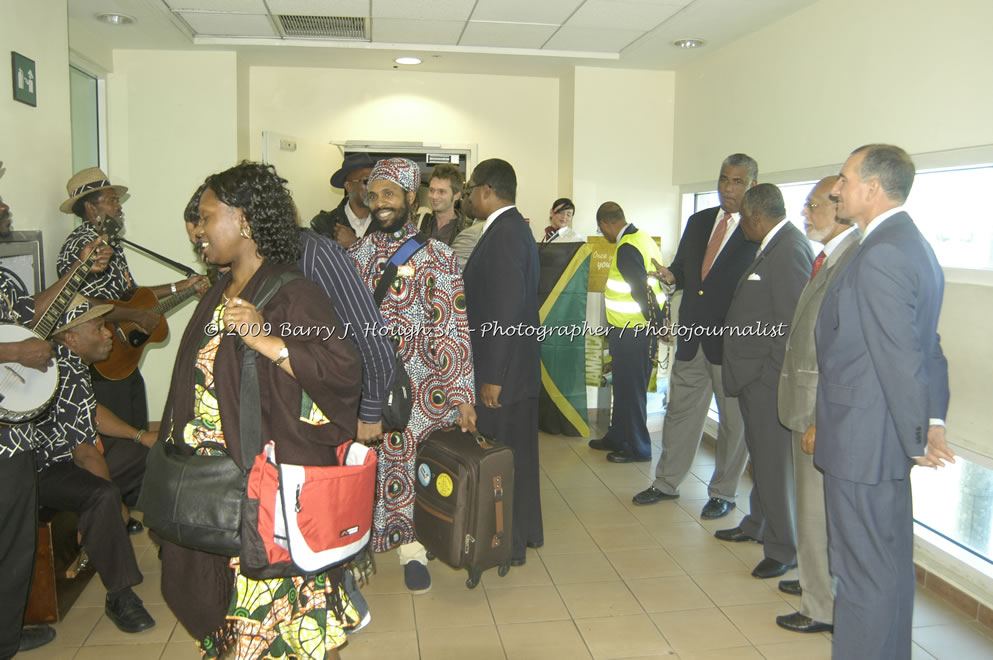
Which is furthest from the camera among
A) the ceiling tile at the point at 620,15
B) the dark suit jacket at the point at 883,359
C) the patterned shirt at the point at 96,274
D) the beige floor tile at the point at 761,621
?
the ceiling tile at the point at 620,15

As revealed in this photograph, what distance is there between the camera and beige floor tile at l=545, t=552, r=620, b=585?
3.30 metres

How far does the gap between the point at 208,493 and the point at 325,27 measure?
414 centimetres

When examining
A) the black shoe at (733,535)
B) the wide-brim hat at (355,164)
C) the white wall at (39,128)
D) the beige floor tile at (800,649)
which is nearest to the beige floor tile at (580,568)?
the black shoe at (733,535)

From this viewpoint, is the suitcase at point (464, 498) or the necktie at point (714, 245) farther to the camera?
the necktie at point (714, 245)

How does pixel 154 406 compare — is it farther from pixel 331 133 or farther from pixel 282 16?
pixel 282 16

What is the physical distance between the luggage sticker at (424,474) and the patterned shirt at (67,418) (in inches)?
50.8

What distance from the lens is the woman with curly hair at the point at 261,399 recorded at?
170cm

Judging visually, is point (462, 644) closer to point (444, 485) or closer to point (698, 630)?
point (444, 485)

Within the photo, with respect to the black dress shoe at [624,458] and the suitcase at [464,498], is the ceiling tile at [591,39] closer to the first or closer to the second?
the black dress shoe at [624,458]

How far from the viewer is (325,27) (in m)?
5.00

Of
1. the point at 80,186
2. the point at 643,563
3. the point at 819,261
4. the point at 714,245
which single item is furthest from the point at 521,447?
the point at 80,186

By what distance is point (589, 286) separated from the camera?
544 cm

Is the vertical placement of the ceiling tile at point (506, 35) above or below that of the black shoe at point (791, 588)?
above

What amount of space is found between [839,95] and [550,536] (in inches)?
107
